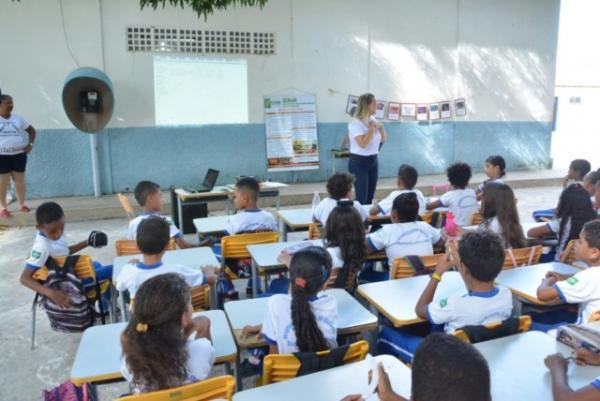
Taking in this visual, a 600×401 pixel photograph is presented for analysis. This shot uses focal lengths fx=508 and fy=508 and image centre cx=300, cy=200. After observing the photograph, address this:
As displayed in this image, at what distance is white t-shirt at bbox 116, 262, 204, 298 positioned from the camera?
7.47 ft

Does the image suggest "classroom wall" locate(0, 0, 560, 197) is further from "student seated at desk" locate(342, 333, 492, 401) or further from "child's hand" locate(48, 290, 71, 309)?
"student seated at desk" locate(342, 333, 492, 401)

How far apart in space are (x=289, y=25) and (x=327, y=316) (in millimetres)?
6547

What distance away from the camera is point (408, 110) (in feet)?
28.2

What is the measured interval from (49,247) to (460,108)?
25.2ft

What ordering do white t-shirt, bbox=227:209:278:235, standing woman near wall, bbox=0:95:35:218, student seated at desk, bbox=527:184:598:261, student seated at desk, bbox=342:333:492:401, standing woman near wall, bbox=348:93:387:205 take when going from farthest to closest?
standing woman near wall, bbox=0:95:35:218 < standing woman near wall, bbox=348:93:387:205 < white t-shirt, bbox=227:209:278:235 < student seated at desk, bbox=527:184:598:261 < student seated at desk, bbox=342:333:492:401

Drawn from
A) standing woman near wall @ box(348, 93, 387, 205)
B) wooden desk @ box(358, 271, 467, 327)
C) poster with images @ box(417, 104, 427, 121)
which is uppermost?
poster with images @ box(417, 104, 427, 121)

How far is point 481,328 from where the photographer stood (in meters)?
1.78

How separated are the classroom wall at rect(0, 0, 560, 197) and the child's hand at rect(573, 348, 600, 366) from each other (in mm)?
6430

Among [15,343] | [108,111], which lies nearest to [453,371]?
[15,343]

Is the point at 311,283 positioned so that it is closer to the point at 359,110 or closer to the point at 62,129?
the point at 359,110

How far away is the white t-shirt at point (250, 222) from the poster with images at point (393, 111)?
5521 mm

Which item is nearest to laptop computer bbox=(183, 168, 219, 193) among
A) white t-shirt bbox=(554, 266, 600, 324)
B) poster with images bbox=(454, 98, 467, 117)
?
white t-shirt bbox=(554, 266, 600, 324)

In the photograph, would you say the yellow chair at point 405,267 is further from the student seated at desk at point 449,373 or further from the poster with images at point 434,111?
the poster with images at point 434,111

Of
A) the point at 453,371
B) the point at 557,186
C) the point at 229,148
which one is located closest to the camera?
the point at 453,371
